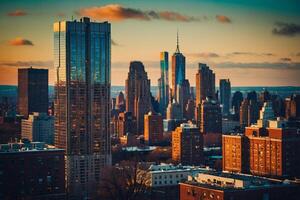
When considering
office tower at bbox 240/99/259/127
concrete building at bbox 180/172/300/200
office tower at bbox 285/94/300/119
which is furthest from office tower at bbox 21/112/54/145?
concrete building at bbox 180/172/300/200

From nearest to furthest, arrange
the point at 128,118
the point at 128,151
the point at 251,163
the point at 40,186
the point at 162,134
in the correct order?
the point at 40,186 → the point at 251,163 → the point at 128,151 → the point at 162,134 → the point at 128,118

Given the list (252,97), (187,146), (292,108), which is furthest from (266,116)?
(252,97)

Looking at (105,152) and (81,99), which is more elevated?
(81,99)

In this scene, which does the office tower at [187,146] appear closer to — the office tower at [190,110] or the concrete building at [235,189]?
the concrete building at [235,189]

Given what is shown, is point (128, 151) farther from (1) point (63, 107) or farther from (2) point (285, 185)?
(2) point (285, 185)

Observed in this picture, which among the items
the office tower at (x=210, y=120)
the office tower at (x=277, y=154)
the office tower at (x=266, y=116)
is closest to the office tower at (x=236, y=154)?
the office tower at (x=277, y=154)

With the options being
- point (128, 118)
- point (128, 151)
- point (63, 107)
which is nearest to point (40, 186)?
point (63, 107)

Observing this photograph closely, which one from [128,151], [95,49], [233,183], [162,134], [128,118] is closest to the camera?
[233,183]

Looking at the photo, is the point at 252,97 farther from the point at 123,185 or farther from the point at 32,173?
the point at 123,185

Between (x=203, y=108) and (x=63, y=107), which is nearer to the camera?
(x=63, y=107)
